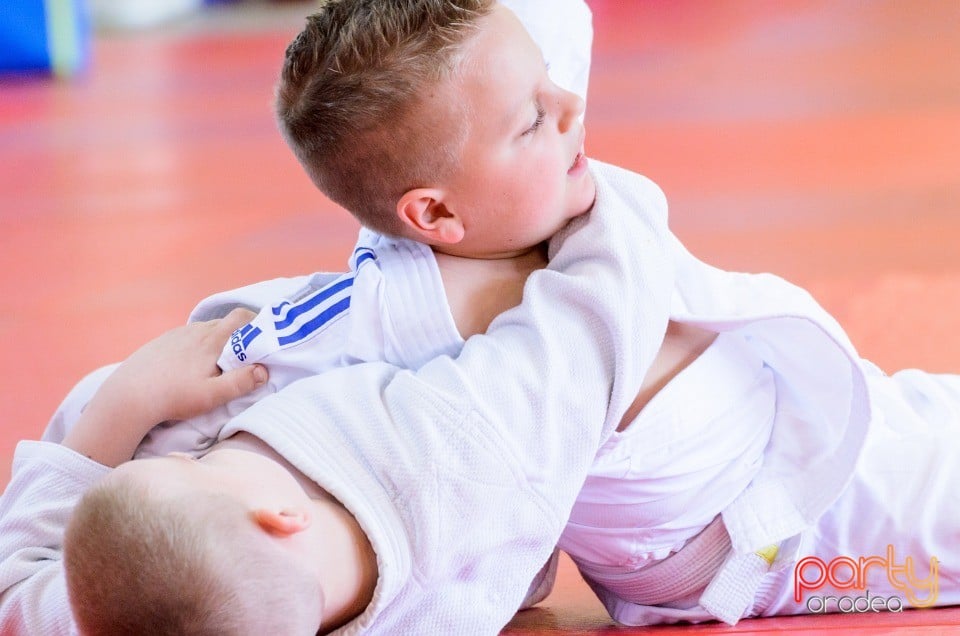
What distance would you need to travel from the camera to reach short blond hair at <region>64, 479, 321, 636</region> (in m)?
0.92

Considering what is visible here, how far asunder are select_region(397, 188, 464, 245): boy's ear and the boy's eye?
11 centimetres

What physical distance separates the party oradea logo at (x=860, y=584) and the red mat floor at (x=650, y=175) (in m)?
0.02

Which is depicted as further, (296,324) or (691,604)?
(691,604)

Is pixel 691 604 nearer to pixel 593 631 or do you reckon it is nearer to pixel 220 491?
pixel 593 631

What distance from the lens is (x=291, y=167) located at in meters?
3.40

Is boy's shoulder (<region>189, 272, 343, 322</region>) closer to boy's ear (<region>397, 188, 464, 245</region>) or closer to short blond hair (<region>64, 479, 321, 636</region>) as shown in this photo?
boy's ear (<region>397, 188, 464, 245</region>)

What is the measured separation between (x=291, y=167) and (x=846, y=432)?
7.65ft

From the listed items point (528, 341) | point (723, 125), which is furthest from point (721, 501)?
point (723, 125)

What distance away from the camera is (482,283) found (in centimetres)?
130

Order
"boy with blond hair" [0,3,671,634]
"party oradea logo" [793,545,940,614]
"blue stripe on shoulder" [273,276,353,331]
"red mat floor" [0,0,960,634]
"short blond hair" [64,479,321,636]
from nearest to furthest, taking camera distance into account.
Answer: "short blond hair" [64,479,321,636]
"boy with blond hair" [0,3,671,634]
"blue stripe on shoulder" [273,276,353,331]
"party oradea logo" [793,545,940,614]
"red mat floor" [0,0,960,634]

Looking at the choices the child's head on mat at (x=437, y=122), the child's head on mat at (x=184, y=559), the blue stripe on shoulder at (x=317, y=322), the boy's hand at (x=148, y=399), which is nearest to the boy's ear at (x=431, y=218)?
the child's head on mat at (x=437, y=122)

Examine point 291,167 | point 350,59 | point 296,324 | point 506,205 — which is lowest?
point 291,167

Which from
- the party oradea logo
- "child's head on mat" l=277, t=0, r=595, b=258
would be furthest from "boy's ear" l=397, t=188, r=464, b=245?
the party oradea logo

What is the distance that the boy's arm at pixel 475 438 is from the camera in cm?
108
